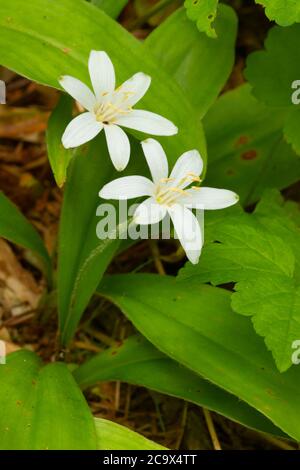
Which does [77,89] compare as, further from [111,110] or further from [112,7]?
[112,7]

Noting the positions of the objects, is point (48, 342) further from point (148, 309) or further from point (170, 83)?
point (170, 83)

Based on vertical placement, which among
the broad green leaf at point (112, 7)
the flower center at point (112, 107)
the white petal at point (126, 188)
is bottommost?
the white petal at point (126, 188)

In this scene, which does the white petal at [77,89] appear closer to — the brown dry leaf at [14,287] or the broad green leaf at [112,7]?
the broad green leaf at [112,7]

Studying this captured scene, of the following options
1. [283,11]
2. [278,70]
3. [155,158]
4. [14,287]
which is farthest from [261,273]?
[14,287]

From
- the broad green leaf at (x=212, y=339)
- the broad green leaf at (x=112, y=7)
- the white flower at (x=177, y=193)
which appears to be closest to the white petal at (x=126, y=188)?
the white flower at (x=177, y=193)

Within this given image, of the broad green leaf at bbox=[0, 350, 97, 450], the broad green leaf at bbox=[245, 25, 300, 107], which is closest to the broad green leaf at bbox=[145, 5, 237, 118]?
the broad green leaf at bbox=[245, 25, 300, 107]

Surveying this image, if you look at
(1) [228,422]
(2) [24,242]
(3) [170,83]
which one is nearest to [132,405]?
(1) [228,422]
